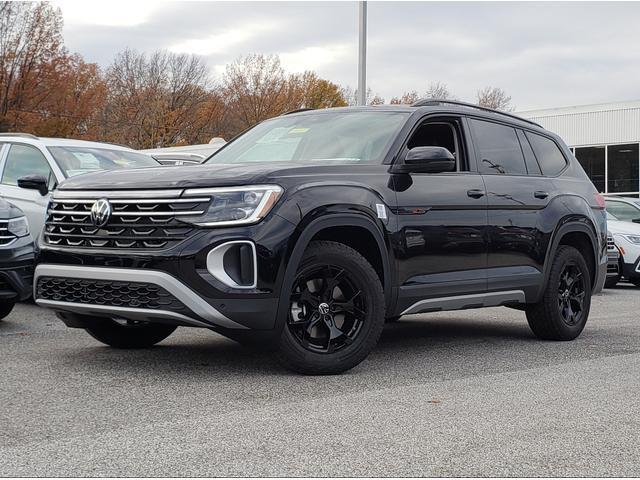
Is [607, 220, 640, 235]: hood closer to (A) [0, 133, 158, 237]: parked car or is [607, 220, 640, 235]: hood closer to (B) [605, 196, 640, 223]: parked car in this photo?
(B) [605, 196, 640, 223]: parked car

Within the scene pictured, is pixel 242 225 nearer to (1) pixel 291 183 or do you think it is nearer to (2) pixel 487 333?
(1) pixel 291 183

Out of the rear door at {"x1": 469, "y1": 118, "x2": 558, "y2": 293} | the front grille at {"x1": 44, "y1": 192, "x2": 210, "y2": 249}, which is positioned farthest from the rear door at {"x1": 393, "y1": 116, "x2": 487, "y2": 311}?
the front grille at {"x1": 44, "y1": 192, "x2": 210, "y2": 249}

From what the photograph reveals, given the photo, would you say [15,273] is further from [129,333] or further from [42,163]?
[42,163]

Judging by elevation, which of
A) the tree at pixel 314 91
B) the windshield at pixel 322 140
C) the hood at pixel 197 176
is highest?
the tree at pixel 314 91

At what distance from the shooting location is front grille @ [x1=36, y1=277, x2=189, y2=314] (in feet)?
18.3

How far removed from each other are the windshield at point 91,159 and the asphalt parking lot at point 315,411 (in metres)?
2.87

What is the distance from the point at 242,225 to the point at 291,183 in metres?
0.45

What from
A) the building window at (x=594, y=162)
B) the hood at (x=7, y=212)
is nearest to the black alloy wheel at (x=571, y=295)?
the hood at (x=7, y=212)

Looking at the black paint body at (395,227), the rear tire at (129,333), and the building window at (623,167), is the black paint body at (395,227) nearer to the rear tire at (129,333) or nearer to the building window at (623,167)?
the rear tire at (129,333)

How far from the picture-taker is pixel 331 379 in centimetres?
591

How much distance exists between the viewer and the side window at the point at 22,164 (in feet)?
33.8

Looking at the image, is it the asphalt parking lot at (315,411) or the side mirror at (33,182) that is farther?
the side mirror at (33,182)

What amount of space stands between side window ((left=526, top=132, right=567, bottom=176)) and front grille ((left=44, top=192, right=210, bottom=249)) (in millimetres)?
3759

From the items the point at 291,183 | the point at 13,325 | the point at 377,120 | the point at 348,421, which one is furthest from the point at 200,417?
the point at 13,325
